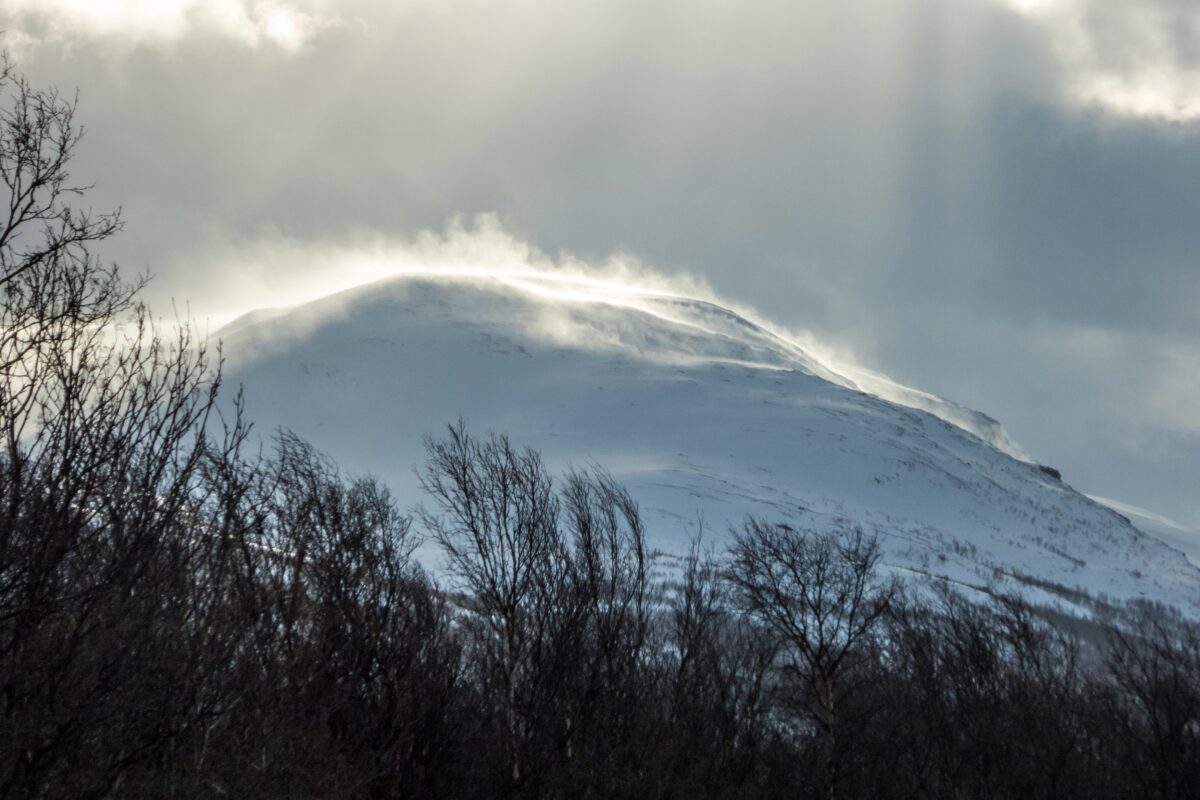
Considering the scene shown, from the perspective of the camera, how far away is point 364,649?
2311cm

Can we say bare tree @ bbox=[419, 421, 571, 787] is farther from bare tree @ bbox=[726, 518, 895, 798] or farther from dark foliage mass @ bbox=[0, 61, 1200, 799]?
bare tree @ bbox=[726, 518, 895, 798]

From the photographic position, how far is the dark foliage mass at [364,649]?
9609mm

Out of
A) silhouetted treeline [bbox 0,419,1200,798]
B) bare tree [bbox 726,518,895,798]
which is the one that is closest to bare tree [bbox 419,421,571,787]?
silhouetted treeline [bbox 0,419,1200,798]

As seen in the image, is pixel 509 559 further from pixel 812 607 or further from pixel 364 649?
pixel 812 607

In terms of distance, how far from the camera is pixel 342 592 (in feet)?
76.3

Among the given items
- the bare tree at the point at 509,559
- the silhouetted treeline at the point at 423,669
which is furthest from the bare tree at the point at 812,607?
the bare tree at the point at 509,559

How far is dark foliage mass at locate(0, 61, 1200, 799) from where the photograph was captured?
378 inches

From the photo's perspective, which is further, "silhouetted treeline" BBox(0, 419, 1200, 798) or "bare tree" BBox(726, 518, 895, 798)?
"bare tree" BBox(726, 518, 895, 798)

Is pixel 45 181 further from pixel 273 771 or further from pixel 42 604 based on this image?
pixel 273 771

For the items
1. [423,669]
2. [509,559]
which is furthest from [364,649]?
[509,559]

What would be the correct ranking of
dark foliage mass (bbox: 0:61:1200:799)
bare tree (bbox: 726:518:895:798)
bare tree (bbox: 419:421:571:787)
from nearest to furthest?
dark foliage mass (bbox: 0:61:1200:799), bare tree (bbox: 419:421:571:787), bare tree (bbox: 726:518:895:798)

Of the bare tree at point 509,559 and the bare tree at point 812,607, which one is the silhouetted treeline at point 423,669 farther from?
the bare tree at point 812,607

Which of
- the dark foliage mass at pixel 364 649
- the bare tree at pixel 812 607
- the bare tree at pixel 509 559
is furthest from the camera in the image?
the bare tree at pixel 812 607

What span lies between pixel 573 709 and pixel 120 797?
16.0m
